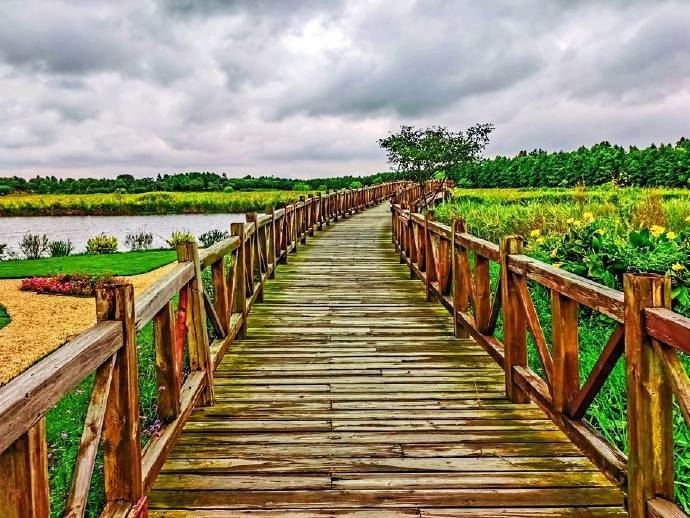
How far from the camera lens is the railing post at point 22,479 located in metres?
1.61

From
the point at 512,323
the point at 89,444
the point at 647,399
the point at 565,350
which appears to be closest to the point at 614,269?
the point at 512,323

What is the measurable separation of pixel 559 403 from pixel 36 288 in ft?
43.3

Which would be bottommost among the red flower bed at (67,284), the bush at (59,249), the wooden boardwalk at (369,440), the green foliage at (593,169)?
the red flower bed at (67,284)

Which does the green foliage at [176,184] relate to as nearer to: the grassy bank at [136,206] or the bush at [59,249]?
the grassy bank at [136,206]

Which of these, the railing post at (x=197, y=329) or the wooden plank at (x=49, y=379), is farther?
the railing post at (x=197, y=329)

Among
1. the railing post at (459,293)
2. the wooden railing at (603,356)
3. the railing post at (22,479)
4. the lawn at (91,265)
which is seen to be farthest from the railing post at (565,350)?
the lawn at (91,265)

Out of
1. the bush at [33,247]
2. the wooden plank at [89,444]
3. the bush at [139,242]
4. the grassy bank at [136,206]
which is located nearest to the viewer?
the wooden plank at [89,444]

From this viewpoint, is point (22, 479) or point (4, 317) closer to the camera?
point (22, 479)

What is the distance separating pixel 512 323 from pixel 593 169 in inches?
1606

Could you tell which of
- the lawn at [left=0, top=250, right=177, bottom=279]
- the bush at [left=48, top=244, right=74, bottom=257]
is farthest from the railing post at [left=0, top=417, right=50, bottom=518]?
the bush at [left=48, top=244, right=74, bottom=257]

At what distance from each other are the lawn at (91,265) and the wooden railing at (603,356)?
1290 cm

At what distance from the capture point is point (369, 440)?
12.3 feet

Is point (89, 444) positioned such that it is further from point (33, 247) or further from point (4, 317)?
point (33, 247)

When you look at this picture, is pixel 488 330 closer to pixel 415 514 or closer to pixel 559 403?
pixel 559 403
